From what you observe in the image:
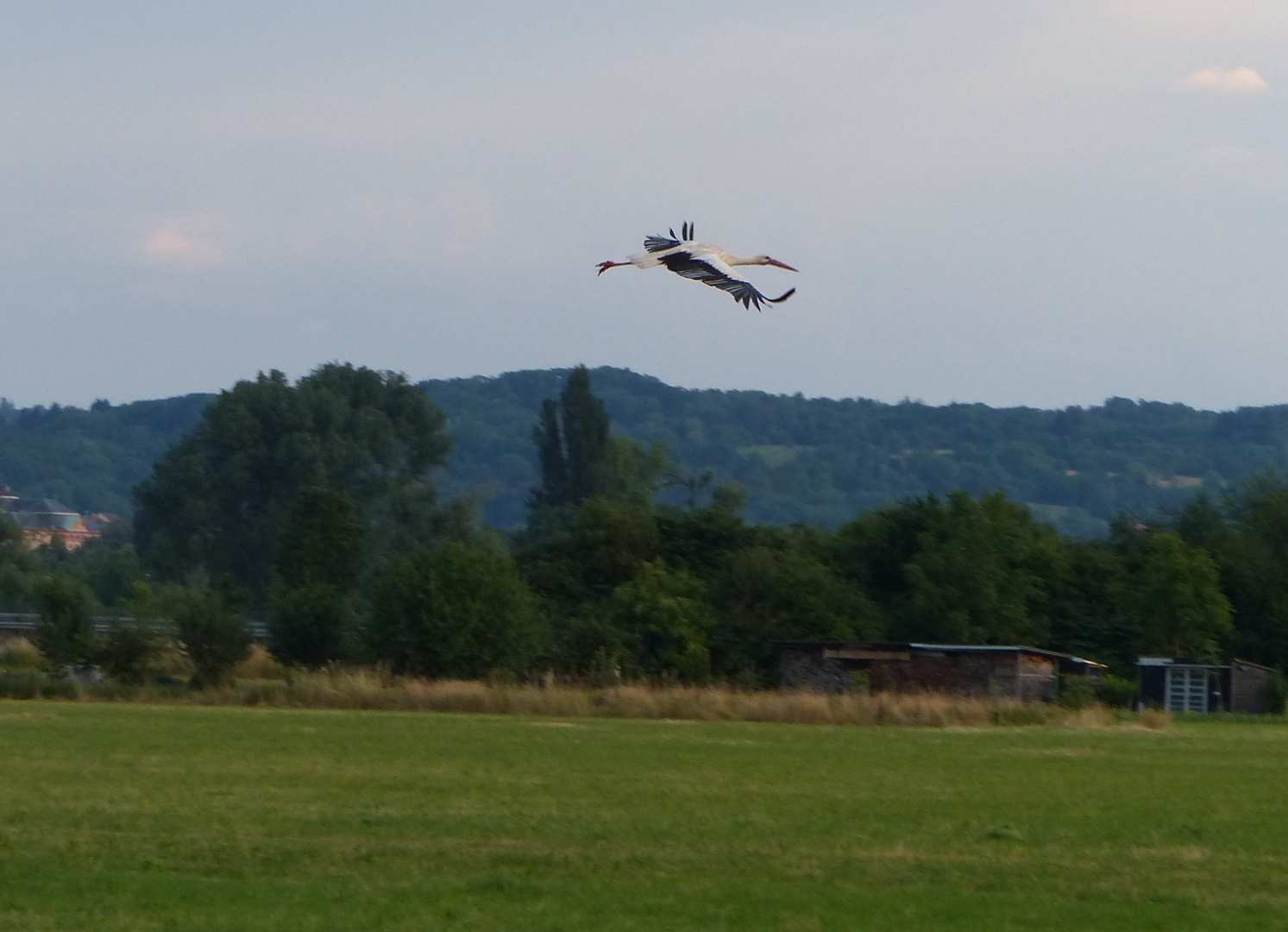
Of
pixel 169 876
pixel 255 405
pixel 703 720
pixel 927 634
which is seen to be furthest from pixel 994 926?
pixel 255 405

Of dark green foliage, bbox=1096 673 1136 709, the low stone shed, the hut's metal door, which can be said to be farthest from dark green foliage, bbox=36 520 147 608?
the hut's metal door

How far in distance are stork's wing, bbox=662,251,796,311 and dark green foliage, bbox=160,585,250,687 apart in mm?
34518

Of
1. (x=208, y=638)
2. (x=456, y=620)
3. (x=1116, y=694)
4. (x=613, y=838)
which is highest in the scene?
(x=456, y=620)

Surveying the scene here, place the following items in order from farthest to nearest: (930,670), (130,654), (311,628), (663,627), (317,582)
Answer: (317,582)
(663,627)
(311,628)
(930,670)
(130,654)

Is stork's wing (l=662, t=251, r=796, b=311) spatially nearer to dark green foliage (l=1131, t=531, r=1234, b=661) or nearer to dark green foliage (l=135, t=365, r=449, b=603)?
dark green foliage (l=1131, t=531, r=1234, b=661)

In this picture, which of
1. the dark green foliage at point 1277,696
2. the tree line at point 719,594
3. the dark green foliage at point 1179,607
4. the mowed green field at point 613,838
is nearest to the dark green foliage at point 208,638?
the tree line at point 719,594

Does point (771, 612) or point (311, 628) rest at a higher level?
point (771, 612)

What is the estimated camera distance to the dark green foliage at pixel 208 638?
46688 millimetres

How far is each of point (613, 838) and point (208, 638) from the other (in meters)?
33.8

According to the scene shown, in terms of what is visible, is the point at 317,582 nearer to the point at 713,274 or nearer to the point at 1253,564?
the point at 1253,564

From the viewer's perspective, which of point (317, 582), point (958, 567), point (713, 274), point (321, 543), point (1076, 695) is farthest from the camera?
point (321, 543)

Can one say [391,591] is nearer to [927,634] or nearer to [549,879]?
[927,634]

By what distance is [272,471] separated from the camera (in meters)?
94.9

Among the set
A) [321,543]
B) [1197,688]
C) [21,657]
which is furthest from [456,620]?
[1197,688]
